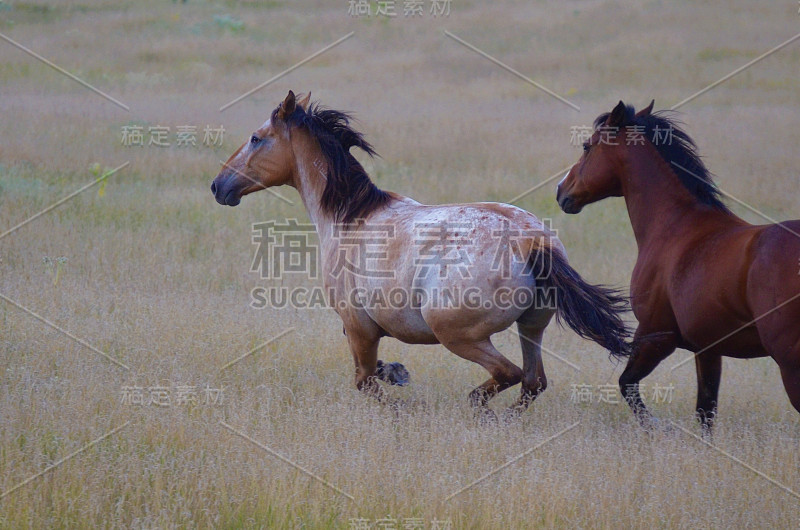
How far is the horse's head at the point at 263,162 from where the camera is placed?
6.70 metres

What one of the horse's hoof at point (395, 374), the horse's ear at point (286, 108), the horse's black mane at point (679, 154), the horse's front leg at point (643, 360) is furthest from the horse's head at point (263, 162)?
the horse's front leg at point (643, 360)

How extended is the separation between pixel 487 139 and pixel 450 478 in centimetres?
1206

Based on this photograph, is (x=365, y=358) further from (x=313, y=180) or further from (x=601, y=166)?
(x=601, y=166)

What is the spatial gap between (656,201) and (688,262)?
2.50 feet

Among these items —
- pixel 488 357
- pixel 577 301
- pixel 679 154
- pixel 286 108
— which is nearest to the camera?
pixel 577 301

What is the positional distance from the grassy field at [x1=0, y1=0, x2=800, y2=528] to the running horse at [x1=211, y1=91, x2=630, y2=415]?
1.64 feet

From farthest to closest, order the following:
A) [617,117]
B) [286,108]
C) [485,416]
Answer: [286,108] → [617,117] → [485,416]

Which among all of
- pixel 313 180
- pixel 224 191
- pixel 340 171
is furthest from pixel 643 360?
pixel 224 191

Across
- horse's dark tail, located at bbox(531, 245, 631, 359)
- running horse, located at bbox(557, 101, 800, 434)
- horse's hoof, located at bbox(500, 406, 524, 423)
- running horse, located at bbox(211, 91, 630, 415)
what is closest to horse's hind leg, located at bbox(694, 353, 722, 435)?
running horse, located at bbox(557, 101, 800, 434)

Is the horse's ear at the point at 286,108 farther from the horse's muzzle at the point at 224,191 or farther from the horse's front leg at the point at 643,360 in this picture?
the horse's front leg at the point at 643,360

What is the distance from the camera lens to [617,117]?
6457 mm

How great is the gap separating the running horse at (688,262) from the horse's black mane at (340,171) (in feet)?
5.17

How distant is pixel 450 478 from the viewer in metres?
4.69

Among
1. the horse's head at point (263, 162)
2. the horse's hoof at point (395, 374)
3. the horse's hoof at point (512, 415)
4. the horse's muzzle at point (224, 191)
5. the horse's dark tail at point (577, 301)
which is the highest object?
the horse's head at point (263, 162)
